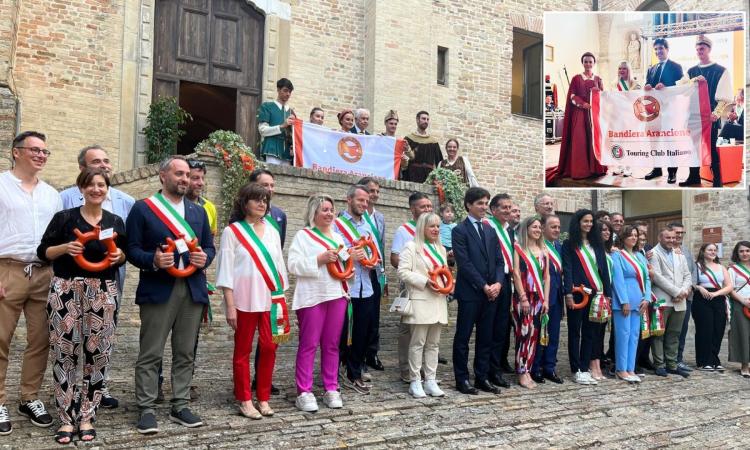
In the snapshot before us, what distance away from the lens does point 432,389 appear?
18.8 ft

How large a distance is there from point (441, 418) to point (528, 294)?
1.89 m

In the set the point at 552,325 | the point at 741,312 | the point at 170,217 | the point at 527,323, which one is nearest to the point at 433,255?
the point at 527,323

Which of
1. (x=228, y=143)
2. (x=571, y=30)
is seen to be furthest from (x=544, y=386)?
(x=571, y=30)

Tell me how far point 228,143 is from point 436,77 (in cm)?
737

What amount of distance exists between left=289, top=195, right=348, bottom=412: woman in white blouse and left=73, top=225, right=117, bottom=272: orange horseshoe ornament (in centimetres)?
148

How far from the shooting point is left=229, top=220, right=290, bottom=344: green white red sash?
15.9 feet

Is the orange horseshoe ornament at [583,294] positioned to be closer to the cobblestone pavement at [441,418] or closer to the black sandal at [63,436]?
the cobblestone pavement at [441,418]

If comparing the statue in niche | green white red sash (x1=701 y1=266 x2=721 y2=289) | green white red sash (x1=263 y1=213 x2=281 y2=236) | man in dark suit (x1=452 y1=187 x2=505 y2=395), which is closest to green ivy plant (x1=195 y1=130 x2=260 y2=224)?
green white red sash (x1=263 y1=213 x2=281 y2=236)

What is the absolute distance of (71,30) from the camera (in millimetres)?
10945

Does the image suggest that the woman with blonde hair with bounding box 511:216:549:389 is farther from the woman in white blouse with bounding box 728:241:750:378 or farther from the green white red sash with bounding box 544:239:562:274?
the woman in white blouse with bounding box 728:241:750:378

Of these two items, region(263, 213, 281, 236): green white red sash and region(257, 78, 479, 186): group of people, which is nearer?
region(263, 213, 281, 236): green white red sash

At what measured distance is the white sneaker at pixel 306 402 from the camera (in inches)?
196

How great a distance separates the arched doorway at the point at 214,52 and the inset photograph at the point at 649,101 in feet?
19.1

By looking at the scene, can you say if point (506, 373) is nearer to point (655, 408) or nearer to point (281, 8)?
point (655, 408)
